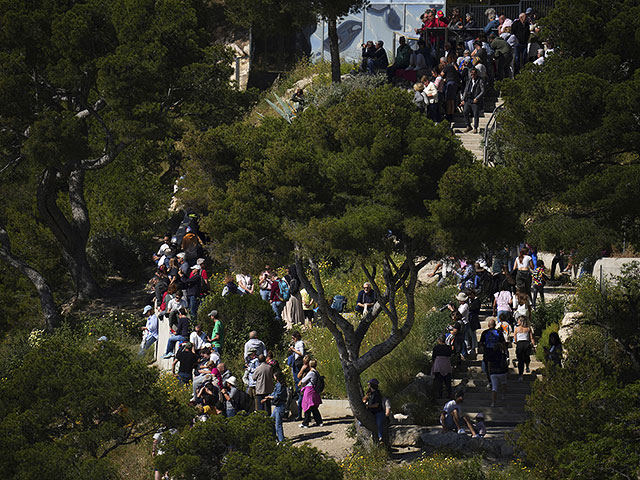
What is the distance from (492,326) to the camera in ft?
68.9

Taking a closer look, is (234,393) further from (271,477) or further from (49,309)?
(49,309)

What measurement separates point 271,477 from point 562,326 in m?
11.4

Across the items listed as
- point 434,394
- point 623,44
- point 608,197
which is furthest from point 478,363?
point 623,44

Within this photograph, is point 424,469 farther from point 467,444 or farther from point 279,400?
point 279,400

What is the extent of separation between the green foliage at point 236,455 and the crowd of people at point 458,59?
17619 mm

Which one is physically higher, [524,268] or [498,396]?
[524,268]

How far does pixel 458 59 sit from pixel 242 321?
12352 mm

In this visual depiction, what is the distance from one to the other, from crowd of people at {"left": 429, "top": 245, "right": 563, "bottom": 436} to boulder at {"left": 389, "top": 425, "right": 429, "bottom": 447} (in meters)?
0.61

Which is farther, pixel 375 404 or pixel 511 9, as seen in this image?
pixel 511 9

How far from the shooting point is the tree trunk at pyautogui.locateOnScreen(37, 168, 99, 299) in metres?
31.5

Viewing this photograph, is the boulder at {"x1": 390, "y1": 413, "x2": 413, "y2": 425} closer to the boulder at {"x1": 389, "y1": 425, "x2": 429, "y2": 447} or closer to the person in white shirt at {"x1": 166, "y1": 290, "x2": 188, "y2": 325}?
the boulder at {"x1": 389, "y1": 425, "x2": 429, "y2": 447}

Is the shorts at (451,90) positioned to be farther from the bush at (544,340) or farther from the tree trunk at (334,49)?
the bush at (544,340)

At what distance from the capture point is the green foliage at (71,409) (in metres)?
12.8

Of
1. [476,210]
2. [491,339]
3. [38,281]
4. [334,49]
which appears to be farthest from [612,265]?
[38,281]
